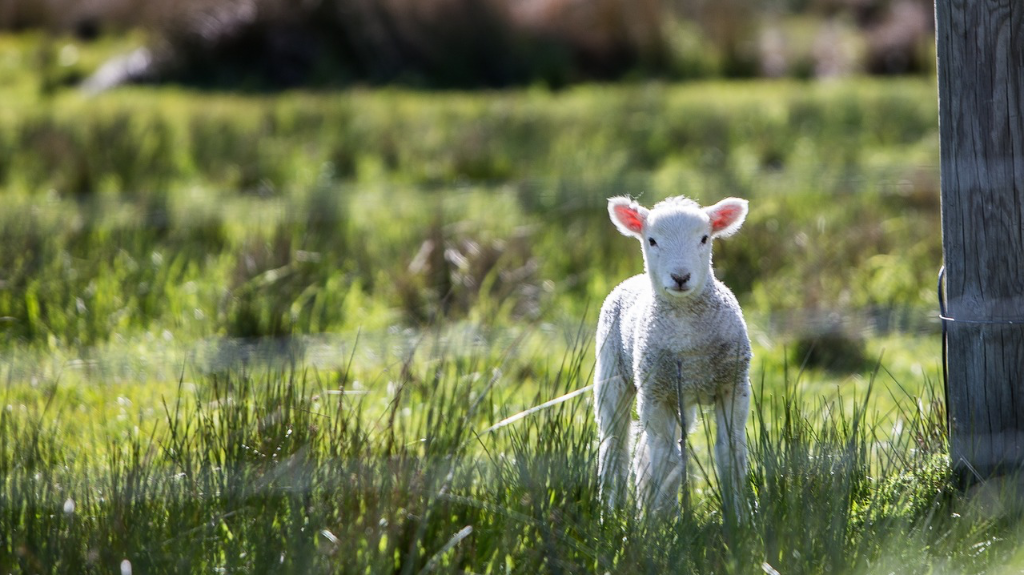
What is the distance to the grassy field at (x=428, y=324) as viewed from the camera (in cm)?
293

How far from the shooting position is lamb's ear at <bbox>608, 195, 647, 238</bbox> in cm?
350

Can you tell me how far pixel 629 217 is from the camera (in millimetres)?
3547

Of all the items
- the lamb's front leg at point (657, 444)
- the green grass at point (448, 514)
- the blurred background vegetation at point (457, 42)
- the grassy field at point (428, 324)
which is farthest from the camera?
the blurred background vegetation at point (457, 42)

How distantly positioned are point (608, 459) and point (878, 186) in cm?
663

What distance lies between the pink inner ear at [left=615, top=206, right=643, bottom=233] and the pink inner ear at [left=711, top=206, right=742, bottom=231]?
23 centimetres

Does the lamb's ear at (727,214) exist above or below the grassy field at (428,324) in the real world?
above

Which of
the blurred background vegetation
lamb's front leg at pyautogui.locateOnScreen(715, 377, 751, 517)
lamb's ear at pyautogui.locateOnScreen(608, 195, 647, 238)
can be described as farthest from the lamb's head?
the blurred background vegetation

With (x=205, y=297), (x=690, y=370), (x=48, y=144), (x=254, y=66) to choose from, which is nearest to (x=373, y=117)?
(x=48, y=144)

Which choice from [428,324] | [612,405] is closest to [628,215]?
[612,405]

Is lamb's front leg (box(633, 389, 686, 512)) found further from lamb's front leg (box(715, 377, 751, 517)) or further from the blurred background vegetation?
the blurred background vegetation

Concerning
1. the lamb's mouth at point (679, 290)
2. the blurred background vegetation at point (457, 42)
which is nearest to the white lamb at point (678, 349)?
the lamb's mouth at point (679, 290)

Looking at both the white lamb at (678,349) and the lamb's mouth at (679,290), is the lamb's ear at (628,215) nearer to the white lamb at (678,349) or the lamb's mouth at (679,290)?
the white lamb at (678,349)

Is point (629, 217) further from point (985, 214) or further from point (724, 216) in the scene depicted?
point (985, 214)

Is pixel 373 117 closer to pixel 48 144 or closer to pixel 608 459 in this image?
pixel 48 144
